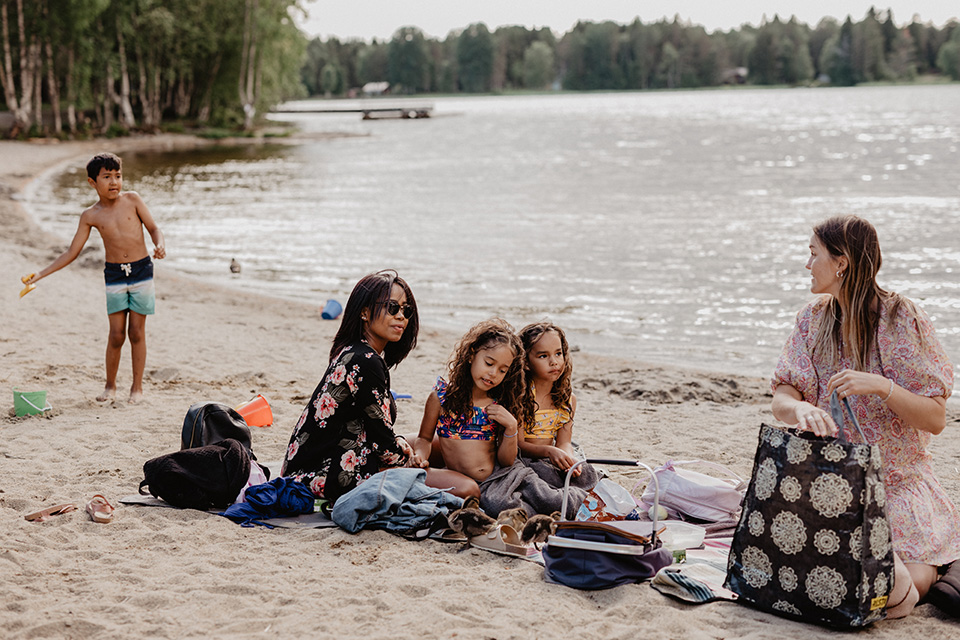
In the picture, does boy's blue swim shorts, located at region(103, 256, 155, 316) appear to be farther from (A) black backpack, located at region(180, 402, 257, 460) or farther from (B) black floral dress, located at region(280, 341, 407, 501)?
(B) black floral dress, located at region(280, 341, 407, 501)

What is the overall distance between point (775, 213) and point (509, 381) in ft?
64.6

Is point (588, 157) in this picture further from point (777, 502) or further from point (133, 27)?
point (777, 502)

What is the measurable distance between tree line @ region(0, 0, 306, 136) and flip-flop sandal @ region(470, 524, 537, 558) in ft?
133

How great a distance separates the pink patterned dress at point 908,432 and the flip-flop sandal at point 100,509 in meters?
3.46

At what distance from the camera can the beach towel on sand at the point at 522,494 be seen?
15.6 feet

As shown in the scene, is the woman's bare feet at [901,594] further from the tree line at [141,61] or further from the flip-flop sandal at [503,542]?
the tree line at [141,61]

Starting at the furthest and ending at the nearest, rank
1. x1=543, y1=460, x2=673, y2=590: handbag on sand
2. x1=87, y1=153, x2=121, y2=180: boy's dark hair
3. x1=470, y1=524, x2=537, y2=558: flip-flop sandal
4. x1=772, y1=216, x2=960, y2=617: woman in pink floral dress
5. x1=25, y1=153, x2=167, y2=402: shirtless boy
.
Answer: x1=25, y1=153, x2=167, y2=402: shirtless boy < x1=87, y1=153, x2=121, y2=180: boy's dark hair < x1=470, y1=524, x2=537, y2=558: flip-flop sandal < x1=543, y1=460, x2=673, y2=590: handbag on sand < x1=772, y1=216, x2=960, y2=617: woman in pink floral dress

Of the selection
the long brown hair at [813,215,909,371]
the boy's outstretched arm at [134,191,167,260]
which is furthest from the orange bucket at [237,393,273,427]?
the long brown hair at [813,215,909,371]

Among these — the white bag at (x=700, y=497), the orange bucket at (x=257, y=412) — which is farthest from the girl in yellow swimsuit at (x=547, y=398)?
the orange bucket at (x=257, y=412)

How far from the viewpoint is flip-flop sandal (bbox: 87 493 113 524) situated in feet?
15.1

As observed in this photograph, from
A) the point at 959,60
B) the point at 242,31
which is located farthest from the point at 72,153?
the point at 959,60

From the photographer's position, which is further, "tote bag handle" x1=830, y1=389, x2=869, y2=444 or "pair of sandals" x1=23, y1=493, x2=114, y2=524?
"pair of sandals" x1=23, y1=493, x2=114, y2=524

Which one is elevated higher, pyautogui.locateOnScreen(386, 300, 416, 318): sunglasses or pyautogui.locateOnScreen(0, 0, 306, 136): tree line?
pyautogui.locateOnScreen(0, 0, 306, 136): tree line

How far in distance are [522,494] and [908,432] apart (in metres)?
1.94
